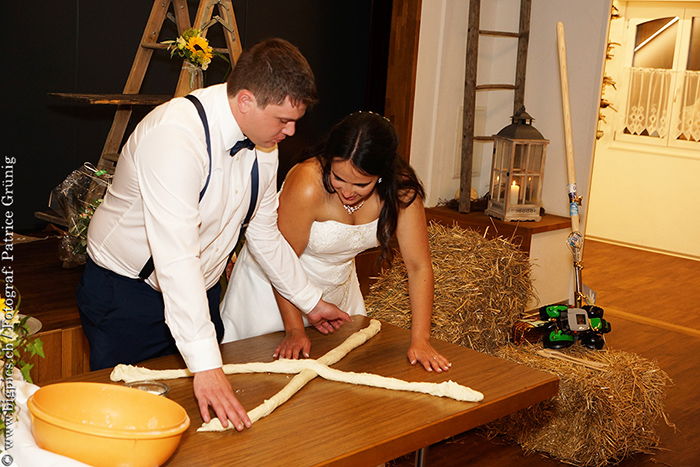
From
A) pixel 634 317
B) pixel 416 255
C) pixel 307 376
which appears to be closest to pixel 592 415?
pixel 416 255

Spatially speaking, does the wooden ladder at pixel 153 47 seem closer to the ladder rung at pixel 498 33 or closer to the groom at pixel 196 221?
the groom at pixel 196 221

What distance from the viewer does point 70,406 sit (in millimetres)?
1254

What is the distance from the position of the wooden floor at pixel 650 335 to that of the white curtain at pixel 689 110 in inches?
46.3

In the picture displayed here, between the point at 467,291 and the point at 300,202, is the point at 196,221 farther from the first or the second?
the point at 467,291

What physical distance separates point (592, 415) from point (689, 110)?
16.0 feet

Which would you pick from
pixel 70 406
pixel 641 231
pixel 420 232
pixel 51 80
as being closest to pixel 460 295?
pixel 420 232

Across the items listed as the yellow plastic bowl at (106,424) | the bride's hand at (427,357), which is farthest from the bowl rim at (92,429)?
the bride's hand at (427,357)

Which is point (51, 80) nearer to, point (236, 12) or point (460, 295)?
point (236, 12)

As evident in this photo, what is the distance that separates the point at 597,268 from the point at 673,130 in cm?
170

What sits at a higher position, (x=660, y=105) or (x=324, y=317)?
(x=660, y=105)

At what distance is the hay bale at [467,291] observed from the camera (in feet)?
10.1

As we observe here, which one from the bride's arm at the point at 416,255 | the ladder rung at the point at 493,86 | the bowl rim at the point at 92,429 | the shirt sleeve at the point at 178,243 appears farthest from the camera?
the ladder rung at the point at 493,86

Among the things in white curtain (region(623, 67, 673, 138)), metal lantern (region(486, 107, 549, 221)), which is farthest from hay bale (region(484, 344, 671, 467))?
white curtain (region(623, 67, 673, 138))

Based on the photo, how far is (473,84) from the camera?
463 cm
